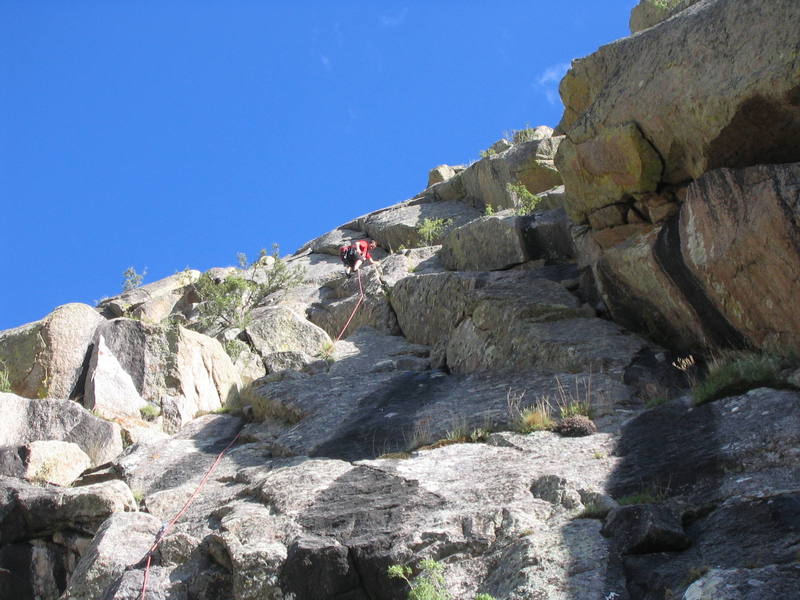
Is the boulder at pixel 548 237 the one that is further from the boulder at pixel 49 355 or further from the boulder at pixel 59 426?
the boulder at pixel 49 355

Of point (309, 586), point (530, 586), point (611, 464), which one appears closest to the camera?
point (530, 586)

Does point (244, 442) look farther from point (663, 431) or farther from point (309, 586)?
point (663, 431)

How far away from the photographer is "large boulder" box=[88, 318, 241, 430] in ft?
53.2

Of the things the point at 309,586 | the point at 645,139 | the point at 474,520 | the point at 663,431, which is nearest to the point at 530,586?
the point at 474,520

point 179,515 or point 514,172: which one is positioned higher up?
point 514,172

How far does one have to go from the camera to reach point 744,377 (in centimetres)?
982

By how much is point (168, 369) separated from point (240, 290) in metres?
6.64

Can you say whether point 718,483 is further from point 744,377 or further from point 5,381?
point 5,381

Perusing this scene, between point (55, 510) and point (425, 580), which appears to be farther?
point (55, 510)

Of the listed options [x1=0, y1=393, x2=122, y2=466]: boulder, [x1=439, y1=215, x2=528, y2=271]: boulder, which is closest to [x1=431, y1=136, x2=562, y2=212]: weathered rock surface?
[x1=439, y1=215, x2=528, y2=271]: boulder

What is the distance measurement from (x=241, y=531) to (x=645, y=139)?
27.1 feet

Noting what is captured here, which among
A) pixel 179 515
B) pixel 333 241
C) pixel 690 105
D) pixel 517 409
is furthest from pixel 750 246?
pixel 333 241

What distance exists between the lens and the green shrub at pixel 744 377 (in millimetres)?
9703

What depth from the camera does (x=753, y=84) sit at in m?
10.6
